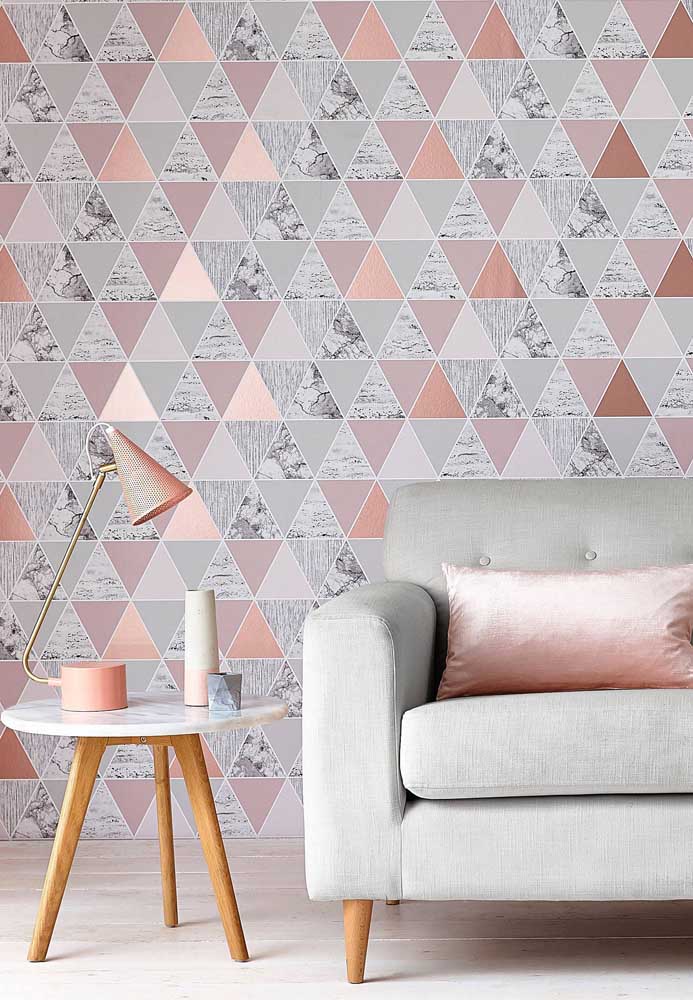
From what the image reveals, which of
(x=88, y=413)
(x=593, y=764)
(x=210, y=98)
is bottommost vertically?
(x=593, y=764)

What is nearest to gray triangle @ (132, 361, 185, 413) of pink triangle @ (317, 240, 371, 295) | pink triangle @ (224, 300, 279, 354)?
pink triangle @ (224, 300, 279, 354)

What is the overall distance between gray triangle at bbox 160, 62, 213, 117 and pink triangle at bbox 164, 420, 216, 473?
0.81m

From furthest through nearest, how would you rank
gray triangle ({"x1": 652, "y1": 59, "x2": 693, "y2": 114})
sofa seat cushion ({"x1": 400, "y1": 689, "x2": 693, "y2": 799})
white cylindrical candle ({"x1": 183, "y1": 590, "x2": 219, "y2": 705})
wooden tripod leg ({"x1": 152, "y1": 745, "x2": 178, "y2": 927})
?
gray triangle ({"x1": 652, "y1": 59, "x2": 693, "y2": 114}) < wooden tripod leg ({"x1": 152, "y1": 745, "x2": 178, "y2": 927}) < white cylindrical candle ({"x1": 183, "y1": 590, "x2": 219, "y2": 705}) < sofa seat cushion ({"x1": 400, "y1": 689, "x2": 693, "y2": 799})

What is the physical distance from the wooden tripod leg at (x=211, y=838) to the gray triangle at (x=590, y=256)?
64.5 inches

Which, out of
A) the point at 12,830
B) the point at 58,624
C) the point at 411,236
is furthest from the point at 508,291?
the point at 12,830

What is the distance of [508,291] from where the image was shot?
3.02m

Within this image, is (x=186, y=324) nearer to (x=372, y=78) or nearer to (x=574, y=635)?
(x=372, y=78)

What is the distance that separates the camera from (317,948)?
216 centimetres

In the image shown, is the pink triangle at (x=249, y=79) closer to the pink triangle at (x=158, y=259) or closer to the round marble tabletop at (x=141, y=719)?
the pink triangle at (x=158, y=259)

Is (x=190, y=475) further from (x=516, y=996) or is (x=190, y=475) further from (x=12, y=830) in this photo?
(x=516, y=996)

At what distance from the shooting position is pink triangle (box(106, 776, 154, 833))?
9.93 ft

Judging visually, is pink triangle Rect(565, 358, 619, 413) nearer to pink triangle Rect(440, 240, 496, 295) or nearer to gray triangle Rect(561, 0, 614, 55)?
pink triangle Rect(440, 240, 496, 295)

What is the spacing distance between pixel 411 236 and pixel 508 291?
292 mm

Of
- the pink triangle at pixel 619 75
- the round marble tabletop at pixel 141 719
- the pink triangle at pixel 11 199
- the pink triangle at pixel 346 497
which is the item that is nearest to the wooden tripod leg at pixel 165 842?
the round marble tabletop at pixel 141 719
